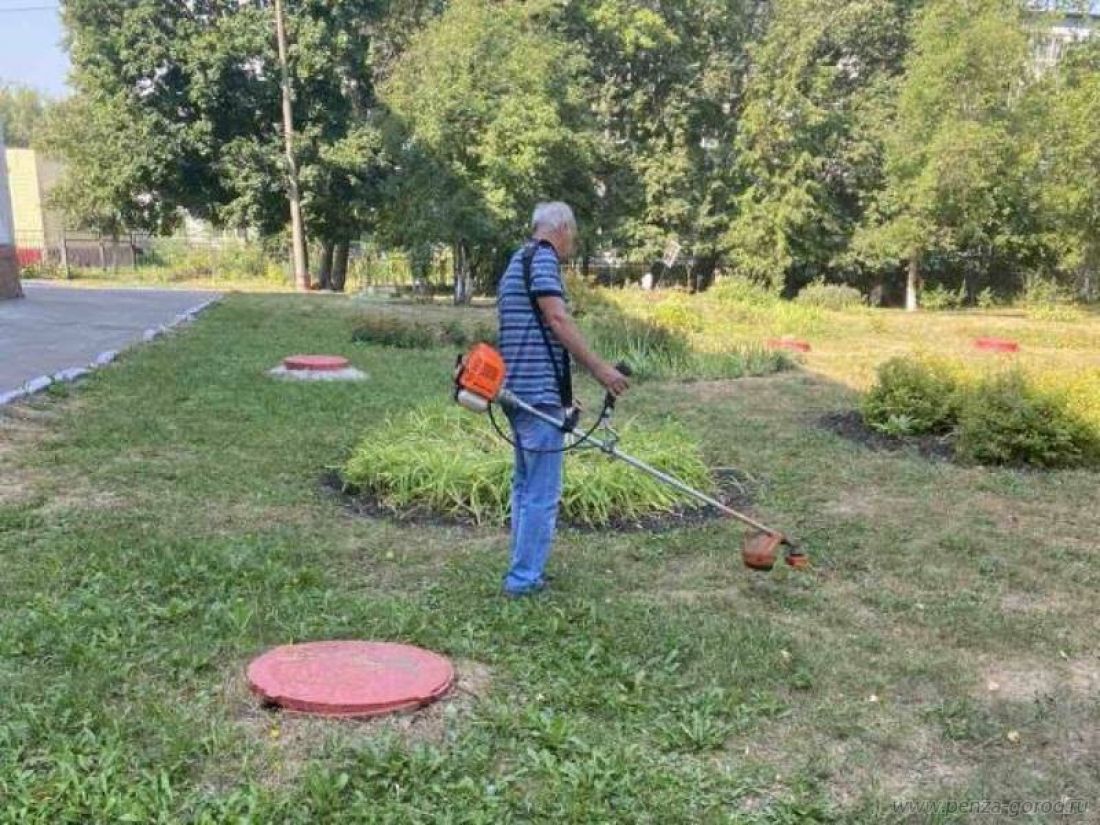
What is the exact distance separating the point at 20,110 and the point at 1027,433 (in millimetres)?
80266

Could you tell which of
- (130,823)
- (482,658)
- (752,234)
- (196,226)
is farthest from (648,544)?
(196,226)

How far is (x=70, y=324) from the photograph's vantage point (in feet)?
40.4

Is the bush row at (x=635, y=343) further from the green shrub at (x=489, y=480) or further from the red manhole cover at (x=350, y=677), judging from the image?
the red manhole cover at (x=350, y=677)

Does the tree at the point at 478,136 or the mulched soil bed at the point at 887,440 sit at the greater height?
the tree at the point at 478,136

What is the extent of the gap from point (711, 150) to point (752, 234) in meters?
3.29

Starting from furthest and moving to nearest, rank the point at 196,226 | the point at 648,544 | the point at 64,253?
1. the point at 196,226
2. the point at 64,253
3. the point at 648,544

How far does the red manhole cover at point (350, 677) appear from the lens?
2.76 metres

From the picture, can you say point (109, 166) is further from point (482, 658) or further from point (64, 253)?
point (482, 658)

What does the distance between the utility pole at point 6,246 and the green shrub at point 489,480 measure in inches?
485

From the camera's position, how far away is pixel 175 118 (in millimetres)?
23172

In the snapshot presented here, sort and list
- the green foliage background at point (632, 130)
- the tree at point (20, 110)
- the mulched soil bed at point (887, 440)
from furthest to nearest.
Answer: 1. the tree at point (20, 110)
2. the green foliage background at point (632, 130)
3. the mulched soil bed at point (887, 440)

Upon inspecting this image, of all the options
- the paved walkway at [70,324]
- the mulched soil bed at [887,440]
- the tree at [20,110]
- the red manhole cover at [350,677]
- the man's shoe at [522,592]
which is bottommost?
the mulched soil bed at [887,440]

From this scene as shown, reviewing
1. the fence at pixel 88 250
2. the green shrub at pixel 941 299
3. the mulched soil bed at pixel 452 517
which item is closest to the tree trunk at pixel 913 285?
the green shrub at pixel 941 299

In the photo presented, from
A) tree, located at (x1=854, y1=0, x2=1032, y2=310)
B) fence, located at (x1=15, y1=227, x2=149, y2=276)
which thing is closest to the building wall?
fence, located at (x1=15, y1=227, x2=149, y2=276)
